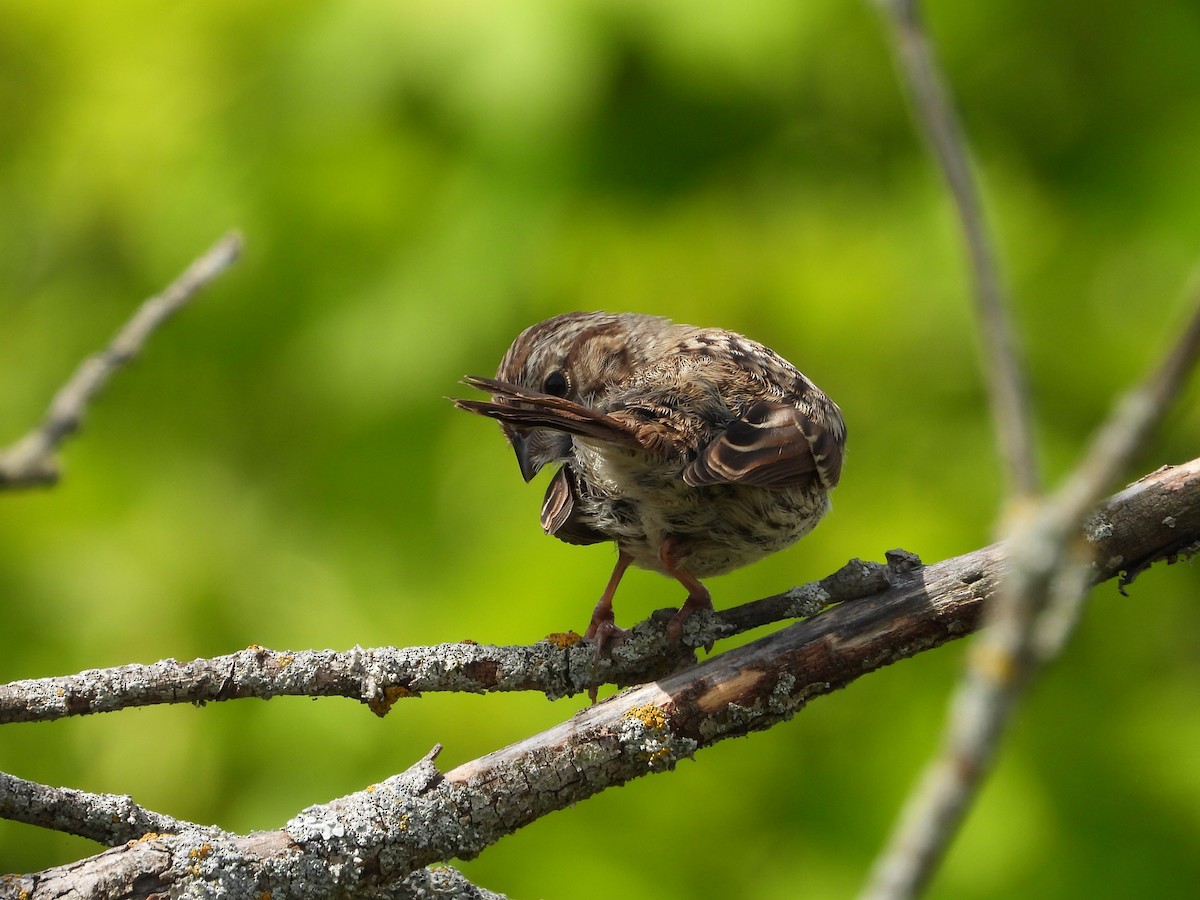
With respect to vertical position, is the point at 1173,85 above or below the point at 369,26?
below

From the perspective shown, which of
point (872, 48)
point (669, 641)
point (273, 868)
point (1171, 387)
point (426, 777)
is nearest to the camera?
point (1171, 387)

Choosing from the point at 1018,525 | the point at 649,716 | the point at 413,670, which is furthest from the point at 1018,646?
the point at 413,670

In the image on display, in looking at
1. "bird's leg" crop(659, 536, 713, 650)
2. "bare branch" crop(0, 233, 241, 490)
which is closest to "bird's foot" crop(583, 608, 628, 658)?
"bird's leg" crop(659, 536, 713, 650)

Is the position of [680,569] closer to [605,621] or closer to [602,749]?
[605,621]

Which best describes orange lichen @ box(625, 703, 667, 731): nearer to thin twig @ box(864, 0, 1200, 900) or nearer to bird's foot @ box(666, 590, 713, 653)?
bird's foot @ box(666, 590, 713, 653)

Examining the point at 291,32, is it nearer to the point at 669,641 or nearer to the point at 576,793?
the point at 669,641

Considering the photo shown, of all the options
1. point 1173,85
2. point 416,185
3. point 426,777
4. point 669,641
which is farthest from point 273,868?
point 1173,85
